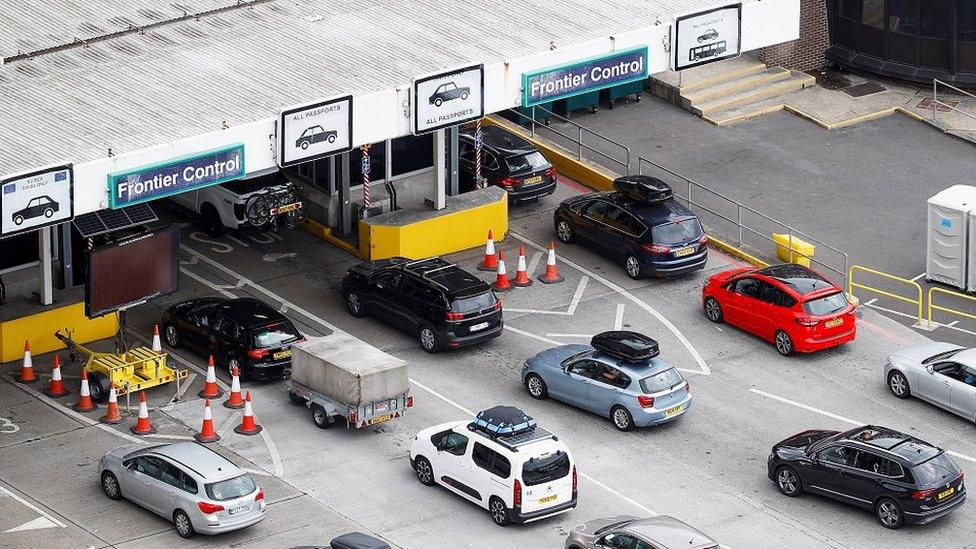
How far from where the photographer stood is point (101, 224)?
4247 centimetres

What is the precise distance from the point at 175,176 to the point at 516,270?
9693 mm

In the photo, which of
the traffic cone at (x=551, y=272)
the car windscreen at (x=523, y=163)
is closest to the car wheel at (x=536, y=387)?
the traffic cone at (x=551, y=272)

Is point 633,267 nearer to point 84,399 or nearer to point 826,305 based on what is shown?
point 826,305

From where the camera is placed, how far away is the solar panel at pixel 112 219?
42219 millimetres

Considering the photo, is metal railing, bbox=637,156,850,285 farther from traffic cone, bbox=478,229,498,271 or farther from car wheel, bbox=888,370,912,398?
traffic cone, bbox=478,229,498,271

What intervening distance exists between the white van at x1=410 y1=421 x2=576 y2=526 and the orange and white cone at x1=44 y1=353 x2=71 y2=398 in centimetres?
831

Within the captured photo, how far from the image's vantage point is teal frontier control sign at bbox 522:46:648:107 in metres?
45.4

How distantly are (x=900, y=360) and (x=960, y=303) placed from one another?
6129 mm

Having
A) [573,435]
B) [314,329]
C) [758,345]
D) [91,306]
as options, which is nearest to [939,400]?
[758,345]

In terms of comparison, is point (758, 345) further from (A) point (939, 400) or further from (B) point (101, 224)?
(B) point (101, 224)

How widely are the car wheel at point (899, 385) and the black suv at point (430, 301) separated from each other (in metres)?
7.78

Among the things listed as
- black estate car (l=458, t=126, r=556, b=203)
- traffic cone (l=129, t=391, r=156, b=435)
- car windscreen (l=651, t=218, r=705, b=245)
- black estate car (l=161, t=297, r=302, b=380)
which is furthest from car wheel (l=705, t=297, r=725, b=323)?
traffic cone (l=129, t=391, r=156, b=435)

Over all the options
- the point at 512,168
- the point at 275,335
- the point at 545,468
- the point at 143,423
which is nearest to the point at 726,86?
the point at 512,168

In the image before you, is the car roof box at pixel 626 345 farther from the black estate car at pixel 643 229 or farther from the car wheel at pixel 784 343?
the black estate car at pixel 643 229
